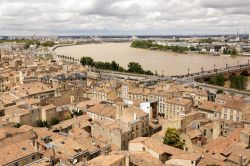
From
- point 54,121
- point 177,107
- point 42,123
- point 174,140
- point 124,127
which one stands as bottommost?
point 54,121

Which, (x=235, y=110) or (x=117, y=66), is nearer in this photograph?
(x=235, y=110)

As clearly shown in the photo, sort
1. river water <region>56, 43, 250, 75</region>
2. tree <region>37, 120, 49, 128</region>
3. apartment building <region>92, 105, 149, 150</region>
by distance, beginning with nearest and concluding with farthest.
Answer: apartment building <region>92, 105, 149, 150</region> < tree <region>37, 120, 49, 128</region> < river water <region>56, 43, 250, 75</region>

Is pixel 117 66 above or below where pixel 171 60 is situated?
above

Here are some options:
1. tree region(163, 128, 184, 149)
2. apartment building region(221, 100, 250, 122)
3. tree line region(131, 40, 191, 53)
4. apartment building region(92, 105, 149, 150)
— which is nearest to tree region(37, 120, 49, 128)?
apartment building region(92, 105, 149, 150)

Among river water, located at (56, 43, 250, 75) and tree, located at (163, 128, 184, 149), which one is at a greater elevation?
tree, located at (163, 128, 184, 149)

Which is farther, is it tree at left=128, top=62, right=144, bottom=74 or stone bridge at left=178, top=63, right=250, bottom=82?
tree at left=128, top=62, right=144, bottom=74

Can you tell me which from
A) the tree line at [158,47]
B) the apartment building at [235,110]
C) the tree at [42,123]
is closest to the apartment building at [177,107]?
the apartment building at [235,110]

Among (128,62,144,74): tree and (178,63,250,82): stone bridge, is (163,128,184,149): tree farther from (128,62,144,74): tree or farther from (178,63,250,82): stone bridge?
(128,62,144,74): tree

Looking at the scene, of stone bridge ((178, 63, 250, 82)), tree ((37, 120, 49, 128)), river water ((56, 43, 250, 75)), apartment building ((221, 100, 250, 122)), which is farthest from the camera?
river water ((56, 43, 250, 75))

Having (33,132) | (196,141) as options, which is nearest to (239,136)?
(196,141)

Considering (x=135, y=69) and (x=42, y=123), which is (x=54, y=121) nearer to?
(x=42, y=123)

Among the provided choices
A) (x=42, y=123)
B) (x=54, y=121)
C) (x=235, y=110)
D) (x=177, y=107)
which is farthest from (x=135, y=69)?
(x=42, y=123)

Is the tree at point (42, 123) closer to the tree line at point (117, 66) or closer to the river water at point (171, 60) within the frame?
the tree line at point (117, 66)
